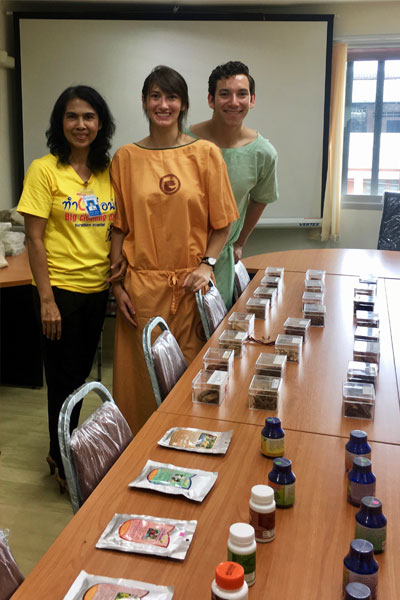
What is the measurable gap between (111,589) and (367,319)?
1771mm

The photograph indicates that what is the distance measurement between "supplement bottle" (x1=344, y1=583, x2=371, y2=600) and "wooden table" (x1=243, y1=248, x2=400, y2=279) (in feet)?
9.44

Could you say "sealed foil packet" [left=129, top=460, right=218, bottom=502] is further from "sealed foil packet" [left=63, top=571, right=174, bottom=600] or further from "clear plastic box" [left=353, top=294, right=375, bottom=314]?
"clear plastic box" [left=353, top=294, right=375, bottom=314]

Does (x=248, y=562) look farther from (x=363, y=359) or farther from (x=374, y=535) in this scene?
(x=363, y=359)

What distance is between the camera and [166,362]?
2080 millimetres

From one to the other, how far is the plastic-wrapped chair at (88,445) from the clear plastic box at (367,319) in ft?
4.17

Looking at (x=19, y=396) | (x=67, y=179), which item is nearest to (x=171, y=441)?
(x=67, y=179)

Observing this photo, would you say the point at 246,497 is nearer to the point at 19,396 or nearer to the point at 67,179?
the point at 67,179

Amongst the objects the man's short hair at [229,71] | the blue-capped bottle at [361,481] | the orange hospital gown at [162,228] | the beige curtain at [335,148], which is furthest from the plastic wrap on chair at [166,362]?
the beige curtain at [335,148]

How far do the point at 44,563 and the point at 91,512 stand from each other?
0.16 m

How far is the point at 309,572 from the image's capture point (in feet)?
3.60

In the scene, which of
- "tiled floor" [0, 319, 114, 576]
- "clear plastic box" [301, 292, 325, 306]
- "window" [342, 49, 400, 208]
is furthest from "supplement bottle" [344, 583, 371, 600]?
"window" [342, 49, 400, 208]

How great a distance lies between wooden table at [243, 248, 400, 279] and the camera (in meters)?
3.84

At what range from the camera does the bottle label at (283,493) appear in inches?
49.9

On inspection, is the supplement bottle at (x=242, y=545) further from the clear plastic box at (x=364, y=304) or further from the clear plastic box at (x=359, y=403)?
the clear plastic box at (x=364, y=304)
